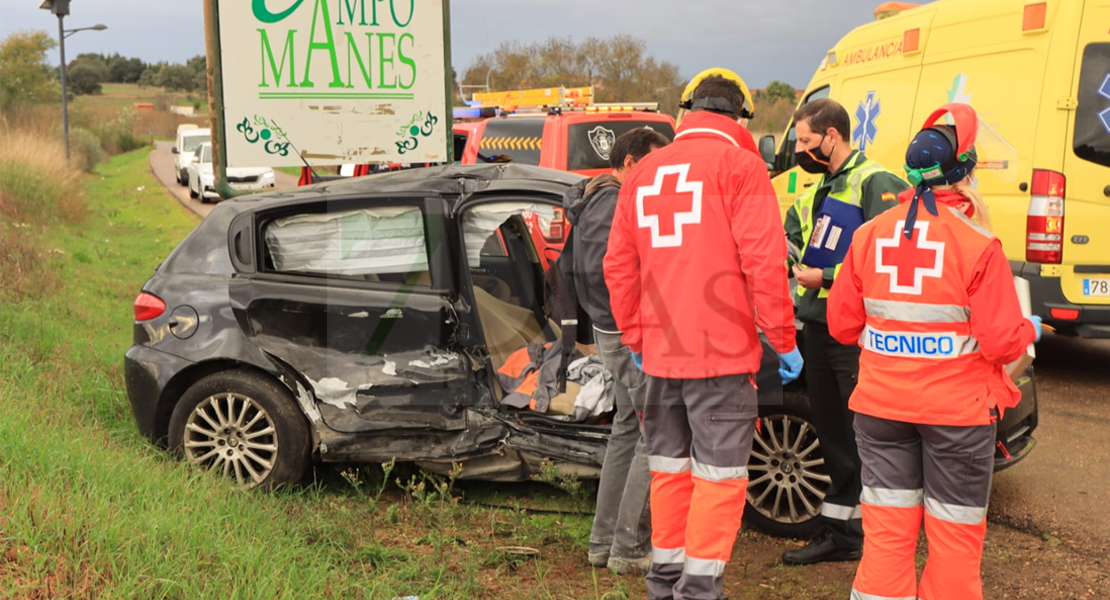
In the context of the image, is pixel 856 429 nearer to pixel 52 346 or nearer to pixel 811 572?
pixel 811 572

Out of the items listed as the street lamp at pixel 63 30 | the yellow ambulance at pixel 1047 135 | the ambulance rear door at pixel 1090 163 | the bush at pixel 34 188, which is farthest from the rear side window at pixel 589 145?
the street lamp at pixel 63 30

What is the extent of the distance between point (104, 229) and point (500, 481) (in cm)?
1515

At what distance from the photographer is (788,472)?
440 cm

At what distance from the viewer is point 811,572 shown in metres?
4.12

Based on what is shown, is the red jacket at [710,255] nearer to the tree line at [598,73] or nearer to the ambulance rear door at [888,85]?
the ambulance rear door at [888,85]

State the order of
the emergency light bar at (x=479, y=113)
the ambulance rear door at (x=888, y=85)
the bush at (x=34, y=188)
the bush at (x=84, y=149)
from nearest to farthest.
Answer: the ambulance rear door at (x=888, y=85), the emergency light bar at (x=479, y=113), the bush at (x=34, y=188), the bush at (x=84, y=149)

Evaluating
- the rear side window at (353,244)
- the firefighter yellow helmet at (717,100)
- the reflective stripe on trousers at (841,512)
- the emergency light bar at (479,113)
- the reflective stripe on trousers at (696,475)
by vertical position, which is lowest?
the reflective stripe on trousers at (841,512)

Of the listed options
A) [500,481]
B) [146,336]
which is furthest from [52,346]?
[500,481]

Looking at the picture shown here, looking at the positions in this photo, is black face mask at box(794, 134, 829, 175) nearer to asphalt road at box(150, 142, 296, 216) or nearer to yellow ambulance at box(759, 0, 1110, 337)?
yellow ambulance at box(759, 0, 1110, 337)

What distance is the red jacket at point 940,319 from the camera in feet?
9.96

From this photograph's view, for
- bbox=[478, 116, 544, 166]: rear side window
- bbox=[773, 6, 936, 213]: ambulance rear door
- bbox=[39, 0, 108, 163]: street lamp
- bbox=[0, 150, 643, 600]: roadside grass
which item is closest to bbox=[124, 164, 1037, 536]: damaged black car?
bbox=[0, 150, 643, 600]: roadside grass

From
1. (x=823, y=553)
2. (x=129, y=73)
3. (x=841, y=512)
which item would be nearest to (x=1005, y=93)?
(x=841, y=512)

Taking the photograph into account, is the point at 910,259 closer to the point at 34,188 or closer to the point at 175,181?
the point at 34,188

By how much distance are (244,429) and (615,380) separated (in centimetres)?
189
